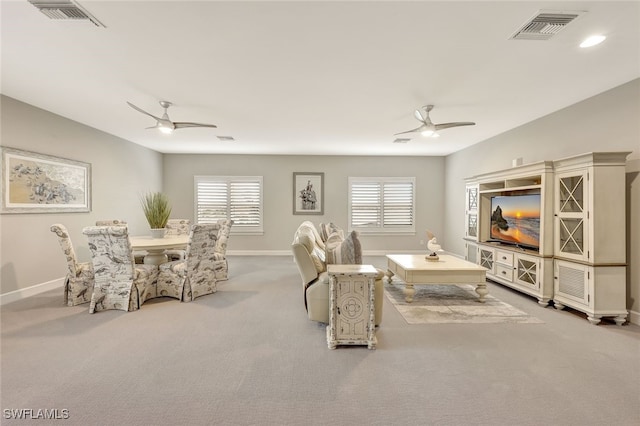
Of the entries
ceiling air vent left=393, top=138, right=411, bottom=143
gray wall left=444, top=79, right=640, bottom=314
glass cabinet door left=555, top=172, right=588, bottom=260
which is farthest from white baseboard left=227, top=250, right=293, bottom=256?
glass cabinet door left=555, top=172, right=588, bottom=260

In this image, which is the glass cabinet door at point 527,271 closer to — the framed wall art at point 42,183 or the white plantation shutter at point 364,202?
the white plantation shutter at point 364,202

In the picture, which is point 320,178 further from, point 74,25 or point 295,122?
point 74,25

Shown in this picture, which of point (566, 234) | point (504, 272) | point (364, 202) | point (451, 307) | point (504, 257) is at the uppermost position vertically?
point (364, 202)

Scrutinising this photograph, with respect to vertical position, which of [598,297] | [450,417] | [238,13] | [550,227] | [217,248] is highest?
[238,13]

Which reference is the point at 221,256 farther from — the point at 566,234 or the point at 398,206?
the point at 566,234

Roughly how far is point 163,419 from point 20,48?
3356 mm

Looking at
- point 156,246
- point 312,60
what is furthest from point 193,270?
point 312,60

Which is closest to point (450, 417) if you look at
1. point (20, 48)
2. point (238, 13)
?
point (238, 13)

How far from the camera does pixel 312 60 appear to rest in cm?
257

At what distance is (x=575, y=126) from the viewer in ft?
12.1

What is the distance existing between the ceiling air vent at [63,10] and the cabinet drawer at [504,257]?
5484 millimetres

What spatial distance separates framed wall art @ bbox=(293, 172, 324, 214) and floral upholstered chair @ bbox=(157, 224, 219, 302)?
11.7 ft

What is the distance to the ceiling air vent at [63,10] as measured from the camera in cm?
186

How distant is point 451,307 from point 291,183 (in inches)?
194
